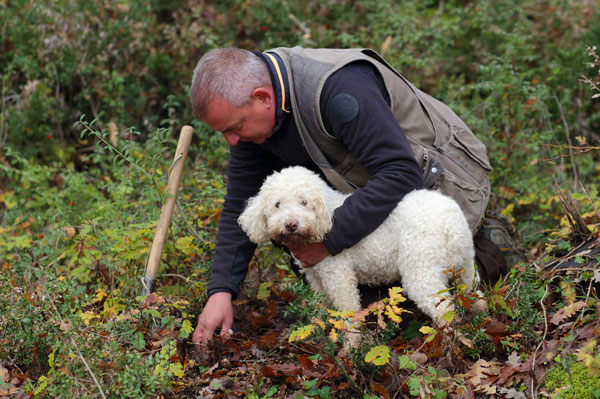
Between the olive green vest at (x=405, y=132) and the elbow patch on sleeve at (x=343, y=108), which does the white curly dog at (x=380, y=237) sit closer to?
the olive green vest at (x=405, y=132)

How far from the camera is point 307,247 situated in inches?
138

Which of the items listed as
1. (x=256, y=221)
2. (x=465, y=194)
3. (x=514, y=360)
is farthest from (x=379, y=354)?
(x=465, y=194)

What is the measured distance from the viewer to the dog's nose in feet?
10.6

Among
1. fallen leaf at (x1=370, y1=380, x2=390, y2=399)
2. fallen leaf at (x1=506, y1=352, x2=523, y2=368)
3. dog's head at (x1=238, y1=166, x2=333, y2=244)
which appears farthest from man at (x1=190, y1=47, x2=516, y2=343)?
fallen leaf at (x1=506, y1=352, x2=523, y2=368)

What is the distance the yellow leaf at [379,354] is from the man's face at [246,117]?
144cm

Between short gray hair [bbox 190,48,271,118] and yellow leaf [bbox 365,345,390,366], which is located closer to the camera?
yellow leaf [bbox 365,345,390,366]

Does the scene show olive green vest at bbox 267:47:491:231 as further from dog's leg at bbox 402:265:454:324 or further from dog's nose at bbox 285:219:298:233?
dog's leg at bbox 402:265:454:324

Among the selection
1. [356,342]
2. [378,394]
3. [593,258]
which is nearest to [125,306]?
[356,342]

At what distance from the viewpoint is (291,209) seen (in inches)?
131

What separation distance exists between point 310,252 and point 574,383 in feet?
5.00

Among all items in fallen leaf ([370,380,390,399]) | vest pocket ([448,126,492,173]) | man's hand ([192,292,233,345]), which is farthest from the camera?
vest pocket ([448,126,492,173])

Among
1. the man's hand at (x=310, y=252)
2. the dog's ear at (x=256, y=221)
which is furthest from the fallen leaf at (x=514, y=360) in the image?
the dog's ear at (x=256, y=221)

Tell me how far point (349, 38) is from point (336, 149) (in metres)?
3.33

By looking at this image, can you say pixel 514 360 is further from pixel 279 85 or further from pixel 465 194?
pixel 279 85
